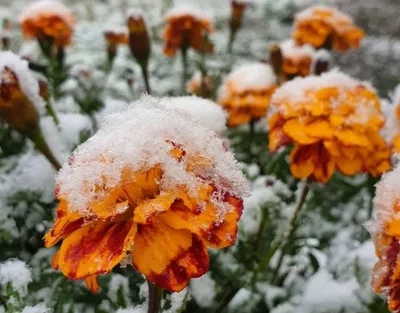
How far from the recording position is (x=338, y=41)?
4.65 feet

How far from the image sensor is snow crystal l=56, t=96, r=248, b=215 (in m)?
0.45

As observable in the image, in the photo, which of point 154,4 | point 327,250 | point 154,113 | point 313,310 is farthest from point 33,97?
point 154,4

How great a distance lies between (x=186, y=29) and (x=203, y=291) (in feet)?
2.81

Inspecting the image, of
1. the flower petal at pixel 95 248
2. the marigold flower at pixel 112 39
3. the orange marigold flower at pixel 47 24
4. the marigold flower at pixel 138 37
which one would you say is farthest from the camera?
the marigold flower at pixel 112 39

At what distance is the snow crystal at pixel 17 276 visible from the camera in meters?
0.58

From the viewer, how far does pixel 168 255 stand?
426 mm

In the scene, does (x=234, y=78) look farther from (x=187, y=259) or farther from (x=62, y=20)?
(x=187, y=259)

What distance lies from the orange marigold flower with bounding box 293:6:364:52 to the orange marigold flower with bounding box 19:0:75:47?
2.00ft

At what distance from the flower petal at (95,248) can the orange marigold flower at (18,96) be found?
29 cm

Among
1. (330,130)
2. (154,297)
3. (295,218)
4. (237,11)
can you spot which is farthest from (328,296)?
(237,11)

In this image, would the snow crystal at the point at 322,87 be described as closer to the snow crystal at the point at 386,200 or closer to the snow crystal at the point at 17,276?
the snow crystal at the point at 386,200

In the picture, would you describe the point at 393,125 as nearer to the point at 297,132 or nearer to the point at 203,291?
the point at 297,132

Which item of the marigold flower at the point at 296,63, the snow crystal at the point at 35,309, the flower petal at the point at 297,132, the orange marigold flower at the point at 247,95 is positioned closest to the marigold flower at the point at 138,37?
the orange marigold flower at the point at 247,95

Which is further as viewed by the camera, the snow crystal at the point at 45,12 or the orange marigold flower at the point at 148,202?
the snow crystal at the point at 45,12
